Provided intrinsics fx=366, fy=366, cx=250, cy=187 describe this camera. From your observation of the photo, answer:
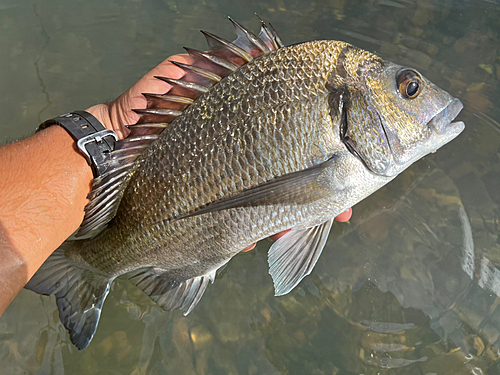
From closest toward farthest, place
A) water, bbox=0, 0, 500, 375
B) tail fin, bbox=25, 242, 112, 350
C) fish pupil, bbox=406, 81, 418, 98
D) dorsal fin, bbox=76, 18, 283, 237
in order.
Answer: fish pupil, bbox=406, 81, 418, 98, dorsal fin, bbox=76, 18, 283, 237, tail fin, bbox=25, 242, 112, 350, water, bbox=0, 0, 500, 375

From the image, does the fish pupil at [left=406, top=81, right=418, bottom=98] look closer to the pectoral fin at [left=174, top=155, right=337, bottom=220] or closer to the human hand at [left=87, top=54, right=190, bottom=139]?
the pectoral fin at [left=174, top=155, right=337, bottom=220]

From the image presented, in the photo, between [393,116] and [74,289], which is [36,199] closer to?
[74,289]

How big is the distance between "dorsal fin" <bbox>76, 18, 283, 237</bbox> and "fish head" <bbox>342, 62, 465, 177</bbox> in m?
0.43

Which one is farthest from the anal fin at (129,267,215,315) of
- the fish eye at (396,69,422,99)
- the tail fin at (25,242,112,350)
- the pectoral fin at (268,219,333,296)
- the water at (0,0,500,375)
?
the fish eye at (396,69,422,99)

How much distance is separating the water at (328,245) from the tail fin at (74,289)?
2.54 feet

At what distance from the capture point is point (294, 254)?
167cm

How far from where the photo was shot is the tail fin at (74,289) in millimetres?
1780

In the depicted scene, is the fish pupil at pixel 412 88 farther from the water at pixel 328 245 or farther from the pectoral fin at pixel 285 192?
the water at pixel 328 245

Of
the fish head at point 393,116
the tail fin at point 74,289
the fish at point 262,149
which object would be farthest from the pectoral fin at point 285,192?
the tail fin at point 74,289

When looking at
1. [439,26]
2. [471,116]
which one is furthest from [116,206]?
[439,26]

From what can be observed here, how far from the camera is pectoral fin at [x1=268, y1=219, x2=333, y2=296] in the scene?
1.65 metres

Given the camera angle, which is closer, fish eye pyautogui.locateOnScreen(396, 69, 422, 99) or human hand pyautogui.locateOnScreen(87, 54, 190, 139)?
fish eye pyautogui.locateOnScreen(396, 69, 422, 99)

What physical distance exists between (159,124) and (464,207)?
2.40 m

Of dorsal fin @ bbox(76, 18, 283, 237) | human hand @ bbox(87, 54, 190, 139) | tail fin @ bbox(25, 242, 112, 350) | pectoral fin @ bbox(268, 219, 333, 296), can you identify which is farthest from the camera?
human hand @ bbox(87, 54, 190, 139)
